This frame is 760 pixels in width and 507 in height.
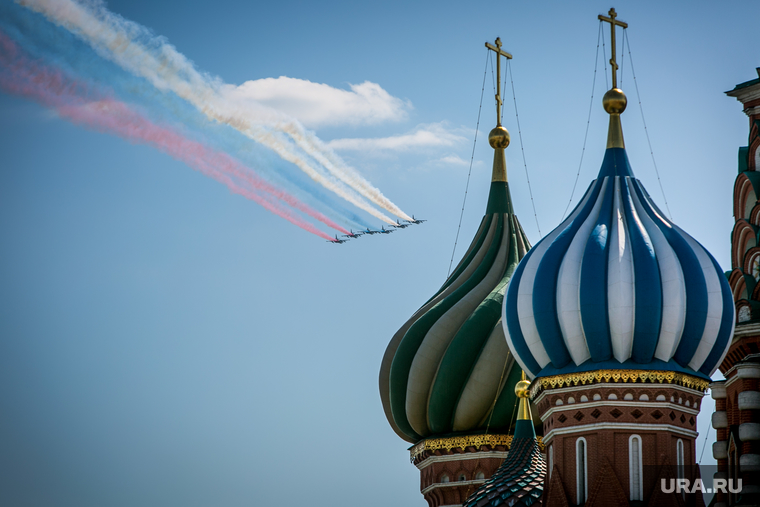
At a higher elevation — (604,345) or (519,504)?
(604,345)

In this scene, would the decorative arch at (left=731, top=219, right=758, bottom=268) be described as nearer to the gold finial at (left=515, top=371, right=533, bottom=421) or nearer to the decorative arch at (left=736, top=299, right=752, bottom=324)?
the decorative arch at (left=736, top=299, right=752, bottom=324)

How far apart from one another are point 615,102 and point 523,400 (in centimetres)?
517

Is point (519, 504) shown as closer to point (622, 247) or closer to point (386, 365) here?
point (622, 247)

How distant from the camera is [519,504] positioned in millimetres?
24594

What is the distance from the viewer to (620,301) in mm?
23469

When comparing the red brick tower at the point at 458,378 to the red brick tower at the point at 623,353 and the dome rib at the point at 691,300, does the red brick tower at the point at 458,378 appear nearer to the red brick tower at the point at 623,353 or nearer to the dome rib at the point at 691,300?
the red brick tower at the point at 623,353

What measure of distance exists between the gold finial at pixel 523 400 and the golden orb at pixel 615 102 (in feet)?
15.1

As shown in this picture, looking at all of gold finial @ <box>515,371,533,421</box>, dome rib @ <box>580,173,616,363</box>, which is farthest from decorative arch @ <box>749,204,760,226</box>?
gold finial @ <box>515,371,533,421</box>

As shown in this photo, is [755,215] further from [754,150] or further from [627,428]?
[627,428]

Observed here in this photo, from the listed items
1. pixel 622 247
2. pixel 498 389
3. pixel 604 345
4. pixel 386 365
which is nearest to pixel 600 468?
pixel 604 345

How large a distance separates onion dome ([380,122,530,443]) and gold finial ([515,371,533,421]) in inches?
93.9

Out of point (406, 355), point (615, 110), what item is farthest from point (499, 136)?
point (615, 110)

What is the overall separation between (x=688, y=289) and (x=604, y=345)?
155cm

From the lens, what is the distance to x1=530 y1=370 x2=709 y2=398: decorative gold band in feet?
76.7
